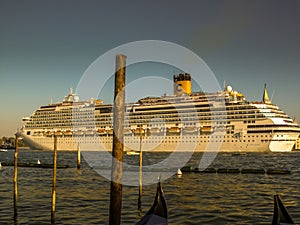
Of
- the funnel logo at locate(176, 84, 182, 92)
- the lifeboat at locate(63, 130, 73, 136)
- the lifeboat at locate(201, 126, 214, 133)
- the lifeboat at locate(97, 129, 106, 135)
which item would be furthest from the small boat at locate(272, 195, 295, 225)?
the funnel logo at locate(176, 84, 182, 92)

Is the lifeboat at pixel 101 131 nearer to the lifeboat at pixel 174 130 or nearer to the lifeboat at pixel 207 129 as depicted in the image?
the lifeboat at pixel 174 130

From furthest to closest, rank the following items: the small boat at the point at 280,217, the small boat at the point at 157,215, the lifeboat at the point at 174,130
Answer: the lifeboat at the point at 174,130
the small boat at the point at 157,215
the small boat at the point at 280,217

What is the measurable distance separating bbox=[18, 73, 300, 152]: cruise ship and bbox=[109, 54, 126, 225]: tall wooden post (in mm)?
52912

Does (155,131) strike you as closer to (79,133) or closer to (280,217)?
(79,133)

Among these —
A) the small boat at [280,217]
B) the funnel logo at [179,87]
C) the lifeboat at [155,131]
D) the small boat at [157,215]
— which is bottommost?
the small boat at [157,215]

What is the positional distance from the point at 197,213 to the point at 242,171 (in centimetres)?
1772

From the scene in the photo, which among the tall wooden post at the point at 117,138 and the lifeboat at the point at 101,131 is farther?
the lifeboat at the point at 101,131

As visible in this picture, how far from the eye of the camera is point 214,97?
6775 centimetres

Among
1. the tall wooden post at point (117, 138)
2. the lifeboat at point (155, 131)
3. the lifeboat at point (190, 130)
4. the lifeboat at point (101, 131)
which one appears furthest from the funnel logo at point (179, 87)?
the tall wooden post at point (117, 138)

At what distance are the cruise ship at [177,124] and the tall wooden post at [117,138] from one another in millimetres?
52912

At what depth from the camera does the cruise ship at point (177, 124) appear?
2309 inches

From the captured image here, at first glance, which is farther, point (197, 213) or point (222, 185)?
point (222, 185)

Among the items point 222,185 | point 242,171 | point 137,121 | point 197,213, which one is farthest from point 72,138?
point 197,213

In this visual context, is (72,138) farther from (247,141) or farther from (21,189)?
(21,189)
